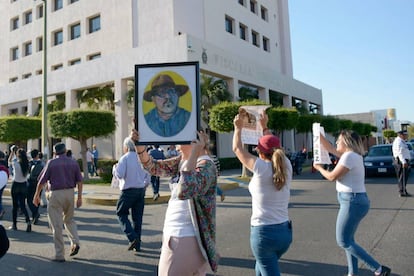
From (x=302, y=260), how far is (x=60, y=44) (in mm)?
31563

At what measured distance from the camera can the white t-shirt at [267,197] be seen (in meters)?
2.97

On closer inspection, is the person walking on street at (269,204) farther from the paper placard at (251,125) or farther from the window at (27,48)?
the window at (27,48)

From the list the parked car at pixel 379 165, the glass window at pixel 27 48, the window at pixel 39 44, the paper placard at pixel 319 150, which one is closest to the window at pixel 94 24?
the window at pixel 39 44

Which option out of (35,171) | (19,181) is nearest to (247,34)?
(35,171)

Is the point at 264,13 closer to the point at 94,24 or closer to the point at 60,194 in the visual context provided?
the point at 94,24

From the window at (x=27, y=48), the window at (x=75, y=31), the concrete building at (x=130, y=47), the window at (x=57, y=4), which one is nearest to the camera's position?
the concrete building at (x=130, y=47)

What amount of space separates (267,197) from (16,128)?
22.4 metres

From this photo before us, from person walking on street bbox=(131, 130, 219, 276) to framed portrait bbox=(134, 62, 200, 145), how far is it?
0.77 ft

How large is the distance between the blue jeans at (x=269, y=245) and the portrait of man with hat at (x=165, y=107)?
3.76 ft

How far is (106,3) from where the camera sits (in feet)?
91.4

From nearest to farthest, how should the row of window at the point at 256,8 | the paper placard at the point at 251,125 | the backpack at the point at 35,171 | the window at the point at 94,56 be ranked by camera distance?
the paper placard at the point at 251,125
the backpack at the point at 35,171
the window at the point at 94,56
the row of window at the point at 256,8

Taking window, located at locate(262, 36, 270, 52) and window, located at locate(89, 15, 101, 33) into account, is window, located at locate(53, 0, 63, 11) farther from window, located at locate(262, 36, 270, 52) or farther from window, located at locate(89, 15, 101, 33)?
window, located at locate(262, 36, 270, 52)

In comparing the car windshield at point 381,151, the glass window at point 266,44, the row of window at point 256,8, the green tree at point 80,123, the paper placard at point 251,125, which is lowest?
the car windshield at point 381,151

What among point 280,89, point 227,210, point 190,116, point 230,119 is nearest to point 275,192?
point 190,116
